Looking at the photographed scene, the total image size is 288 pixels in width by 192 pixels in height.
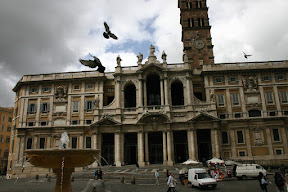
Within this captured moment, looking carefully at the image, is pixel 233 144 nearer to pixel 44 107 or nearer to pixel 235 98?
pixel 235 98

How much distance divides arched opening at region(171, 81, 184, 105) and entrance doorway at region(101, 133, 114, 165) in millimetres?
12537

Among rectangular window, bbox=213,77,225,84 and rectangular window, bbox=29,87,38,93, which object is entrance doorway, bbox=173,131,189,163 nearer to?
rectangular window, bbox=213,77,225,84

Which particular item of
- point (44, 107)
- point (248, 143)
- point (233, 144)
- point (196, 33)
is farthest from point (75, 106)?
point (196, 33)

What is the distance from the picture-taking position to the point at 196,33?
50469 mm

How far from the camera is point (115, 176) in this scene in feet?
82.6

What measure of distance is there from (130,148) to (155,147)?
4.28m

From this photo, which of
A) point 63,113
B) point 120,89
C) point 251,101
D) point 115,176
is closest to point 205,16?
point 251,101

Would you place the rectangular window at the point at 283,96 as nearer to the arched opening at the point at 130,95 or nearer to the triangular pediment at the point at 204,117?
the triangular pediment at the point at 204,117

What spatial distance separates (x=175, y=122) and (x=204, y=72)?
10.5 m

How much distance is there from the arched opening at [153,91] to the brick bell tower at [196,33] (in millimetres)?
10617

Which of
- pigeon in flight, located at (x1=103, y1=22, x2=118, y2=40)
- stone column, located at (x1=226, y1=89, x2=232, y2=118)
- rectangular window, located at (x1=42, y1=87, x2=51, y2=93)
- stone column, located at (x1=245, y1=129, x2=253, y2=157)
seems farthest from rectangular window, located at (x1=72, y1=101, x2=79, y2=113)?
stone column, located at (x1=245, y1=129, x2=253, y2=157)

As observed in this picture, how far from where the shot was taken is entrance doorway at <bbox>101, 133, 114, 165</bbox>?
1478 inches

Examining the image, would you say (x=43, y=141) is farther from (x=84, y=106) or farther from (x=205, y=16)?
(x=205, y=16)

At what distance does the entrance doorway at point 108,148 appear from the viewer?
37.5 m
